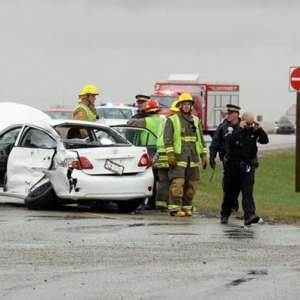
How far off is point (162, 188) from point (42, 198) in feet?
6.07

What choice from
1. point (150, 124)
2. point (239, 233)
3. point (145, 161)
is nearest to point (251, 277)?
point (239, 233)

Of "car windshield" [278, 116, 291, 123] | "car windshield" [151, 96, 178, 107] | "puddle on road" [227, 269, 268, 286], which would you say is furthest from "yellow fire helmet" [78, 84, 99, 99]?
"car windshield" [278, 116, 291, 123]

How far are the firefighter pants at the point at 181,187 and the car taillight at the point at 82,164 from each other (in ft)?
3.98

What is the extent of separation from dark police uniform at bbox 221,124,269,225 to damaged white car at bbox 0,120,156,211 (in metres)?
1.53

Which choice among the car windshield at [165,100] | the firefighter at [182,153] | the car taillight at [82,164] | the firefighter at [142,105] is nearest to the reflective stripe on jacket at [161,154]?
the firefighter at [182,153]

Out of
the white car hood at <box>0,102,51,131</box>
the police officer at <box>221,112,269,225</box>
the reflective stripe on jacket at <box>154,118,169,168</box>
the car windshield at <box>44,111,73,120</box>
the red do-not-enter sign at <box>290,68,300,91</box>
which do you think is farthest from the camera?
the car windshield at <box>44,111,73,120</box>

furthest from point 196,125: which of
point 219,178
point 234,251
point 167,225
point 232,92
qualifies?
point 232,92

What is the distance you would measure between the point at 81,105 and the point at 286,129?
55436 millimetres

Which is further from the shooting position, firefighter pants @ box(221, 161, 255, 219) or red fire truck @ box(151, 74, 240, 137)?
red fire truck @ box(151, 74, 240, 137)

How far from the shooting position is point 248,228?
14.1m

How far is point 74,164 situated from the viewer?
50.3ft

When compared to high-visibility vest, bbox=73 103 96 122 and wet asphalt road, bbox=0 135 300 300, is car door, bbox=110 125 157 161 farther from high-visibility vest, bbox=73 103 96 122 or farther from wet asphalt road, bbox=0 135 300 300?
wet asphalt road, bbox=0 135 300 300

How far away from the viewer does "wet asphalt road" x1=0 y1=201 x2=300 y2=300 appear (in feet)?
29.1

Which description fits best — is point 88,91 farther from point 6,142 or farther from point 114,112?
point 114,112
